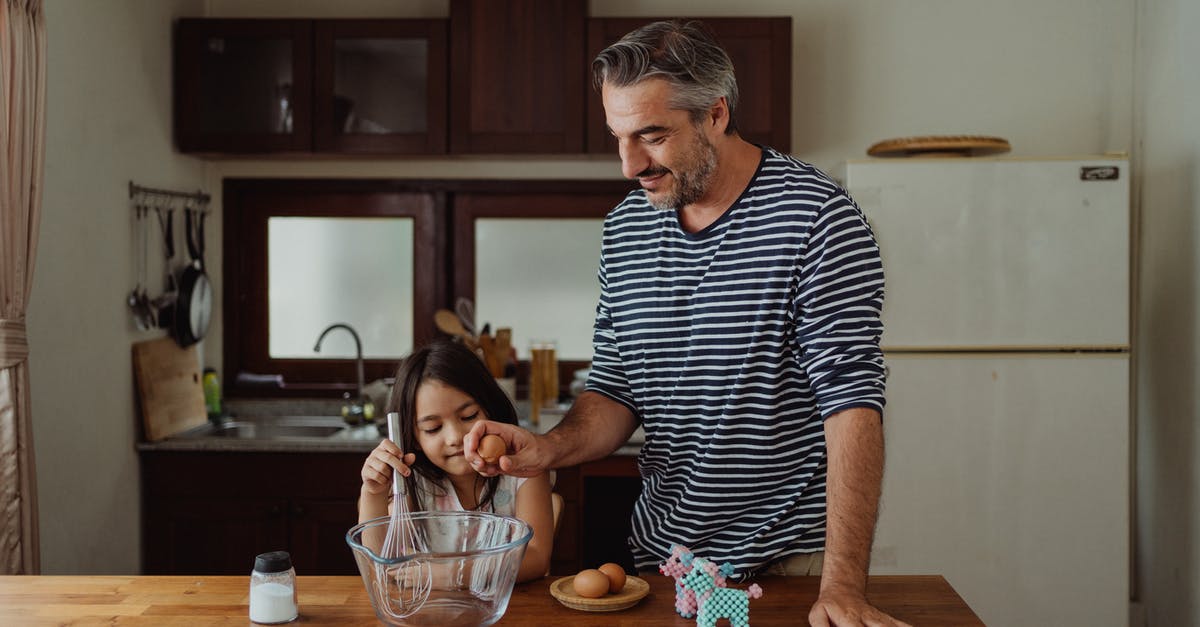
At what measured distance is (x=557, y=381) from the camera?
11.4ft

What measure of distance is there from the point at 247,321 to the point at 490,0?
136 centimetres

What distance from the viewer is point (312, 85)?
10.8 ft

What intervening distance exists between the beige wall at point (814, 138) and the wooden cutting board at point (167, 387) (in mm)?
55

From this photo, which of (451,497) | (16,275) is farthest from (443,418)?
(16,275)

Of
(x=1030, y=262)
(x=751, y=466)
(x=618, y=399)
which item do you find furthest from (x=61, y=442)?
(x=1030, y=262)

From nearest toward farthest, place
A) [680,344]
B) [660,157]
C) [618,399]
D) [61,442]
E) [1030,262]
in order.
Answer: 1. [660,157]
2. [680,344]
3. [618,399]
4. [61,442]
5. [1030,262]

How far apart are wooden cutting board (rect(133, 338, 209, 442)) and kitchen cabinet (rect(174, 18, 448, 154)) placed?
0.64m

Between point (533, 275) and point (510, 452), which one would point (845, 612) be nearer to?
point (510, 452)

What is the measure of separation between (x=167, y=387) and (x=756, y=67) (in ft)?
6.62

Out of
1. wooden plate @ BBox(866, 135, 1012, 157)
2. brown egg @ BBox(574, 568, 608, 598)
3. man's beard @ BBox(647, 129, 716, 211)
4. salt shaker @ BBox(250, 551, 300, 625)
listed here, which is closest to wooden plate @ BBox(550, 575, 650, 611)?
Answer: brown egg @ BBox(574, 568, 608, 598)

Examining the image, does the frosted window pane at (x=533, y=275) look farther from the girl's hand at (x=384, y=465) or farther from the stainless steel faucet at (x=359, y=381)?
the girl's hand at (x=384, y=465)

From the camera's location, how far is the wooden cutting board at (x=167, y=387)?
122 inches

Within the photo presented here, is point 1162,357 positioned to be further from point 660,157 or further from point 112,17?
point 112,17

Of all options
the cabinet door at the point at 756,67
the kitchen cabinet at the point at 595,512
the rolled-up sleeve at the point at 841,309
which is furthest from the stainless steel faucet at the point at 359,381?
the rolled-up sleeve at the point at 841,309
